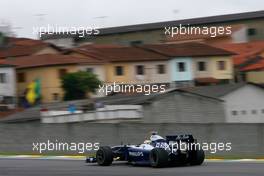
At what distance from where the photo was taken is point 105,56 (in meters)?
70.2

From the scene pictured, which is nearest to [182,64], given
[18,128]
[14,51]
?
[14,51]

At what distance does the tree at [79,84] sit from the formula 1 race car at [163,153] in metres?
42.8

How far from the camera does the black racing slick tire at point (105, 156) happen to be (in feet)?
60.1

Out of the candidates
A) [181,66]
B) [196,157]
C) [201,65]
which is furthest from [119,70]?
[196,157]

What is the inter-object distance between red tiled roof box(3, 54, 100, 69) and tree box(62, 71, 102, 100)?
384cm

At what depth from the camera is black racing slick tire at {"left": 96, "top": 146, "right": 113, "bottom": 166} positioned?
18.3 m

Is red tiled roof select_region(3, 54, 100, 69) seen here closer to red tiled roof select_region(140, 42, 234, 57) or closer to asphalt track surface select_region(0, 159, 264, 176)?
red tiled roof select_region(140, 42, 234, 57)

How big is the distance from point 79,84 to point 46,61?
6.39 m

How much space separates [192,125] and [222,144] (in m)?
1.43

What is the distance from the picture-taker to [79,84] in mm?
61500

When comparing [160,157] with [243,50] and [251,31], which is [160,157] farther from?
[251,31]

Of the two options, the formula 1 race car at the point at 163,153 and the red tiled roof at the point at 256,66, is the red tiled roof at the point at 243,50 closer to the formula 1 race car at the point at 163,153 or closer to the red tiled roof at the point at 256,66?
the red tiled roof at the point at 256,66

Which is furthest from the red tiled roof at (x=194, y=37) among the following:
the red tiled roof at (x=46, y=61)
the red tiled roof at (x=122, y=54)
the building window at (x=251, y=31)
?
the red tiled roof at (x=46, y=61)

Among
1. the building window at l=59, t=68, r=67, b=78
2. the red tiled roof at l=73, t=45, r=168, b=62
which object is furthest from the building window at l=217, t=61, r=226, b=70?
the building window at l=59, t=68, r=67, b=78
